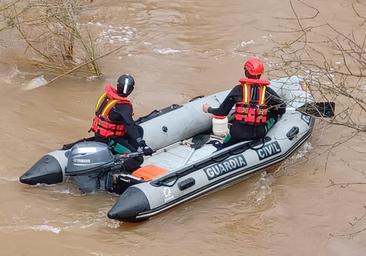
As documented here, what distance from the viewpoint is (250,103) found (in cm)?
760

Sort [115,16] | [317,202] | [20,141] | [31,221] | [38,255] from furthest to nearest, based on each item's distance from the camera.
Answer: [115,16]
[20,141]
[317,202]
[31,221]
[38,255]

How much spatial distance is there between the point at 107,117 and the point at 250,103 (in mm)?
1551

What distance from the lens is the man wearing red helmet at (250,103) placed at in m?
7.58

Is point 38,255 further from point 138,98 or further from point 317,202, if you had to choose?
point 138,98

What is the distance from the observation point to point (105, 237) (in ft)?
21.6

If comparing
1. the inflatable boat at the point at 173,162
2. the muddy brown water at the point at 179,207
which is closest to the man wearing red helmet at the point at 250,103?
the inflatable boat at the point at 173,162

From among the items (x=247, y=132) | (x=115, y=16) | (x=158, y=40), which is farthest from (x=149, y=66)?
(x=247, y=132)

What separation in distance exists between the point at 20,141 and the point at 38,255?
239cm

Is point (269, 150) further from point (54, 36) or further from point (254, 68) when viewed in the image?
point (54, 36)

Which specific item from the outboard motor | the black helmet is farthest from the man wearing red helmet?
the outboard motor

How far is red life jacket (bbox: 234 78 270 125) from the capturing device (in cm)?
758

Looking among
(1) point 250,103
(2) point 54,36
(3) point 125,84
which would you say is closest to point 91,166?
(3) point 125,84

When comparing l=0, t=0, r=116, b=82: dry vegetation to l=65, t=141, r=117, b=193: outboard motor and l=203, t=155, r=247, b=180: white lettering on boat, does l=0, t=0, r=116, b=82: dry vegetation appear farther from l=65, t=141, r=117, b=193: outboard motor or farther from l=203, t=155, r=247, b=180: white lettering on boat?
l=203, t=155, r=247, b=180: white lettering on boat

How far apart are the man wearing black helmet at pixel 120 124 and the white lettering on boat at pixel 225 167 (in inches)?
25.4
